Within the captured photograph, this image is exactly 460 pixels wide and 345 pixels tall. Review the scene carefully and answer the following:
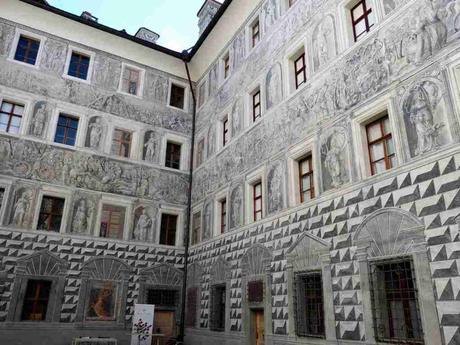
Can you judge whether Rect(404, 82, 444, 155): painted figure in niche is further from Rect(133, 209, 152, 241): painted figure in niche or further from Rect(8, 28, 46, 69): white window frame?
Rect(8, 28, 46, 69): white window frame

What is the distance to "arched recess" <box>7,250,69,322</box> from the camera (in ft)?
34.3

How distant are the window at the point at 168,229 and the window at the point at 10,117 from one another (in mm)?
5405

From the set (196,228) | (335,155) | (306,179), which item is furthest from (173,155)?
(335,155)

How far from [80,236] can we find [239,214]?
5024 mm

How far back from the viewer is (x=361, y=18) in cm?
791

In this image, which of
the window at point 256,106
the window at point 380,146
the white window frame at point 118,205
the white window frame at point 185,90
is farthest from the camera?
the white window frame at point 185,90

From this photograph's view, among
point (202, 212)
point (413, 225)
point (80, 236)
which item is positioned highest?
point (202, 212)

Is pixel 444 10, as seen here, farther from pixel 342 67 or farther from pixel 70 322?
pixel 70 322

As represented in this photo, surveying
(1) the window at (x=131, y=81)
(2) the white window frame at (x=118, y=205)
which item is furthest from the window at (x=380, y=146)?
(1) the window at (x=131, y=81)

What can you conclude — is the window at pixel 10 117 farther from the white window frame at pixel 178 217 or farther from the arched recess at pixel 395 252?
the arched recess at pixel 395 252

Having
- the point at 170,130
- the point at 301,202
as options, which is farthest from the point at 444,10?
the point at 170,130

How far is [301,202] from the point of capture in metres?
8.42

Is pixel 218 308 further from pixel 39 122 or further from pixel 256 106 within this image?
pixel 39 122

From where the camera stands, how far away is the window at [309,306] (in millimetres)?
7277
